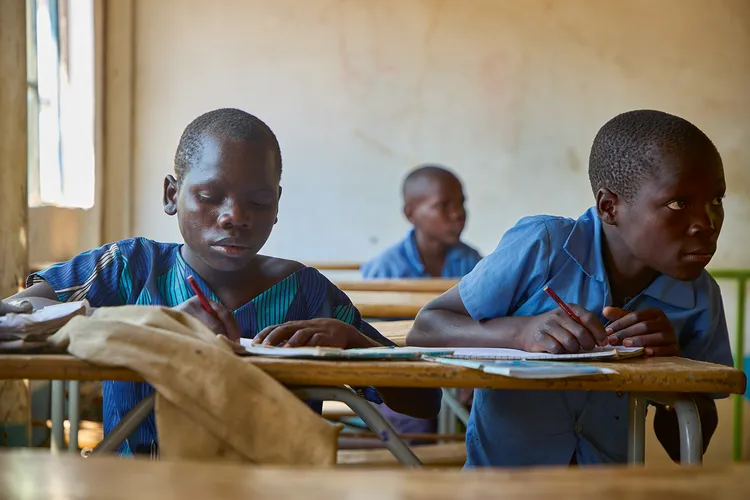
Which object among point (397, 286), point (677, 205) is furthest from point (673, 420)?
point (397, 286)

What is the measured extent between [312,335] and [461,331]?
0.43 m

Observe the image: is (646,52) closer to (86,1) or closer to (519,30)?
(519,30)

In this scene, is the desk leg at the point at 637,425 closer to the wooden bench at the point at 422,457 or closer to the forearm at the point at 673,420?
the forearm at the point at 673,420

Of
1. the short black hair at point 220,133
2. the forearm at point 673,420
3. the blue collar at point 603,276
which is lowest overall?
the forearm at point 673,420

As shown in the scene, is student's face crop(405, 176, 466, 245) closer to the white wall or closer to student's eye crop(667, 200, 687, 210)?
the white wall

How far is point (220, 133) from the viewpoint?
1.96m

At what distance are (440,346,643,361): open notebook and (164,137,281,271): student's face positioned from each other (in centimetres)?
55

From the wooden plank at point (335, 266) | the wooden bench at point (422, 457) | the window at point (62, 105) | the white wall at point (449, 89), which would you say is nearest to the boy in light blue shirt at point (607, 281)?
the wooden bench at point (422, 457)

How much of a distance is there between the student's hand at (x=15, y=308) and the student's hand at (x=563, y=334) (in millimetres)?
853

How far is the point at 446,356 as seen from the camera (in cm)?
151

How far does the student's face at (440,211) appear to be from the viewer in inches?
209

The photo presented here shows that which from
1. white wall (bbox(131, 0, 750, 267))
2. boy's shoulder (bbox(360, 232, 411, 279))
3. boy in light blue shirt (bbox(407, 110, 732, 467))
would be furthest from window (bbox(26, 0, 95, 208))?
boy in light blue shirt (bbox(407, 110, 732, 467))

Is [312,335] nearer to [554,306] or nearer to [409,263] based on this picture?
[554,306]

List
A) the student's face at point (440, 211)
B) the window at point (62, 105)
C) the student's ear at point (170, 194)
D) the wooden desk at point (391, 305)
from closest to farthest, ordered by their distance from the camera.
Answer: the student's ear at point (170, 194)
the wooden desk at point (391, 305)
the window at point (62, 105)
the student's face at point (440, 211)
